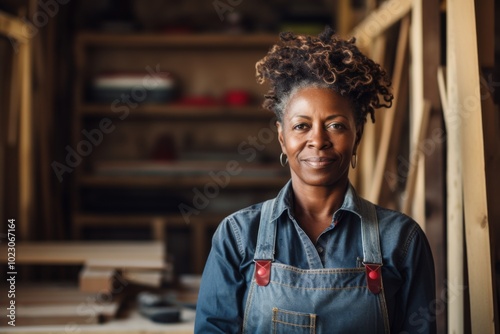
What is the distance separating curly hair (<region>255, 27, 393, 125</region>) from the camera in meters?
1.54

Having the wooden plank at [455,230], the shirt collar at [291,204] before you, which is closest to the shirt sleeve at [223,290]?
the shirt collar at [291,204]

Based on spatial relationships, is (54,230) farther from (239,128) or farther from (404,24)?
(404,24)

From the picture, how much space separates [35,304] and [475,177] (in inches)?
73.5

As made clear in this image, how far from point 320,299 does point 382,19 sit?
2004 millimetres

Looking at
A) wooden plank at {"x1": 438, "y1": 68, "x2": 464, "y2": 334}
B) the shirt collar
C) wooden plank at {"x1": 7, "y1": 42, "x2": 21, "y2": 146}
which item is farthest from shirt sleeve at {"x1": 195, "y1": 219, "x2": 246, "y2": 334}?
wooden plank at {"x1": 7, "y1": 42, "x2": 21, "y2": 146}

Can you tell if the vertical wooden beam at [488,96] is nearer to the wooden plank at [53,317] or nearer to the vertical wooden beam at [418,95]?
the vertical wooden beam at [418,95]

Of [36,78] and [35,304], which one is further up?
[36,78]

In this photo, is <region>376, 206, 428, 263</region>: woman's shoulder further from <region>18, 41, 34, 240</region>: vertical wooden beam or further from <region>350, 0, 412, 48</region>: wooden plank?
<region>18, 41, 34, 240</region>: vertical wooden beam

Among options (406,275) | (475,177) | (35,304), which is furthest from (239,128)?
(406,275)

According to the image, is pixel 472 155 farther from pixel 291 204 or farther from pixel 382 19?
pixel 382 19

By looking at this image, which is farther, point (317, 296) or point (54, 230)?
point (54, 230)

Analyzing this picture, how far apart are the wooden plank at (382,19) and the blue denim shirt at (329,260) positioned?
1339 millimetres

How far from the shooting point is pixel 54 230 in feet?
14.7

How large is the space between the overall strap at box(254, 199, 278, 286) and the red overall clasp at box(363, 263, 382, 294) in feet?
0.74
